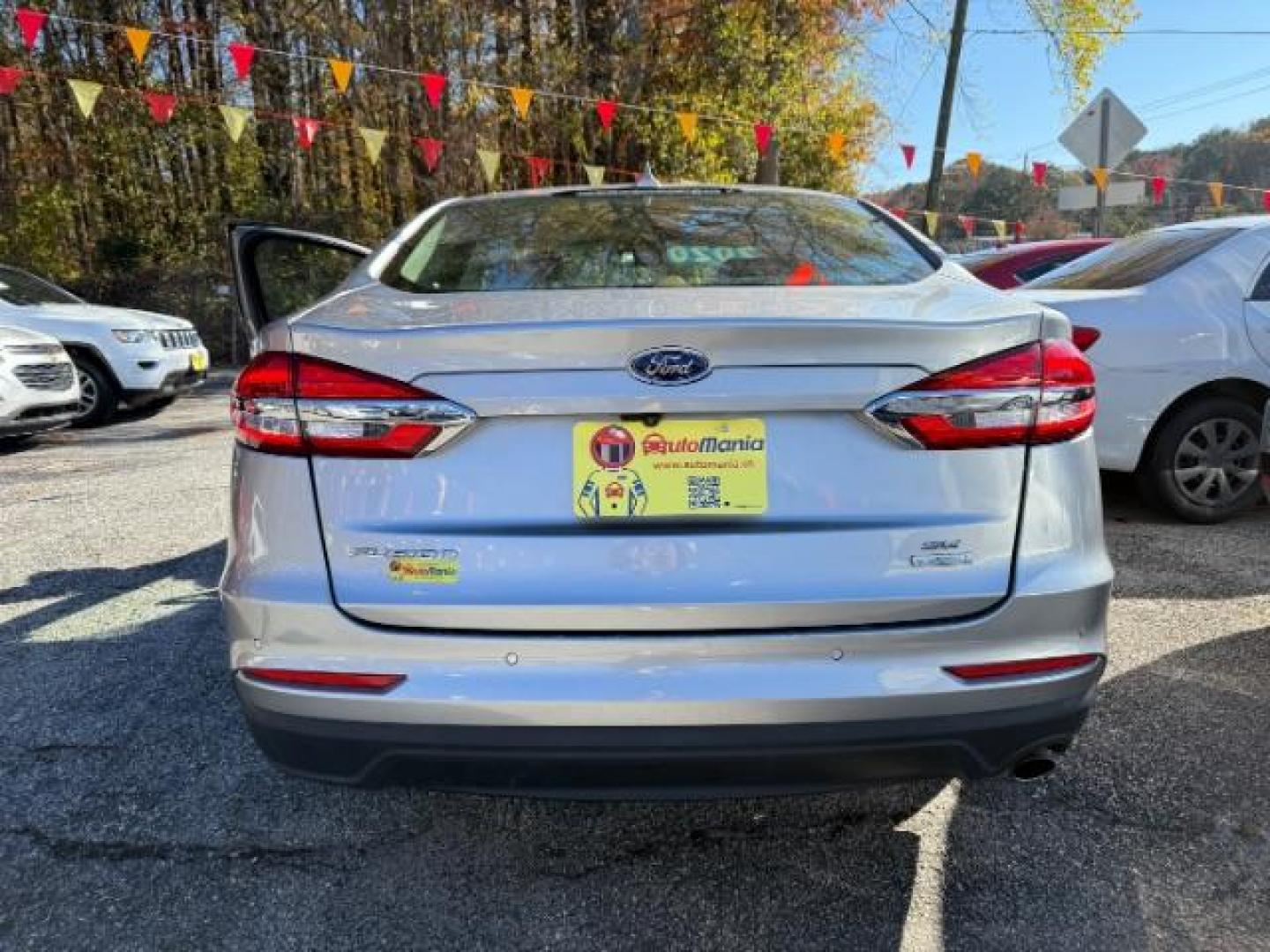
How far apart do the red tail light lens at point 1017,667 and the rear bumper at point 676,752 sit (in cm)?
5

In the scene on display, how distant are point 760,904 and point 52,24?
61.7ft

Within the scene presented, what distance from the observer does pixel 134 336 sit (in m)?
8.70

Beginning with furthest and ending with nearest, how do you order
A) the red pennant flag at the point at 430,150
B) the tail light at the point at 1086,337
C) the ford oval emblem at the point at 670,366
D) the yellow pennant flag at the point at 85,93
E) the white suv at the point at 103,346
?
the red pennant flag at the point at 430,150 → the yellow pennant flag at the point at 85,93 → the white suv at the point at 103,346 → the tail light at the point at 1086,337 → the ford oval emblem at the point at 670,366

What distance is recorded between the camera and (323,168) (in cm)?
1691

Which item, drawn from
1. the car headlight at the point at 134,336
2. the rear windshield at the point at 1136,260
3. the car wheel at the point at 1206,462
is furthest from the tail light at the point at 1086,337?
the car headlight at the point at 134,336

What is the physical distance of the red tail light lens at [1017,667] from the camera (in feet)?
5.46

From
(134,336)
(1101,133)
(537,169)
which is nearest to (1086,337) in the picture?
(1101,133)

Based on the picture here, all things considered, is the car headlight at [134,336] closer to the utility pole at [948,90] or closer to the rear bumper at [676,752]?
the rear bumper at [676,752]

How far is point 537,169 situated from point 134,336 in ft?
29.7

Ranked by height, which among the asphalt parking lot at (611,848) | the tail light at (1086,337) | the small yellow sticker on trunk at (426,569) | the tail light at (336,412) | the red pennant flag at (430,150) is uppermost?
the red pennant flag at (430,150)

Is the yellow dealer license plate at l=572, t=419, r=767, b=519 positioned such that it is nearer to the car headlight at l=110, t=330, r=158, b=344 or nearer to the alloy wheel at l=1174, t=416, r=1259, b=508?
the alloy wheel at l=1174, t=416, r=1259, b=508

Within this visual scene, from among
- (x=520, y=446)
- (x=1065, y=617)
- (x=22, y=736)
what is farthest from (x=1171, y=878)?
(x=22, y=736)

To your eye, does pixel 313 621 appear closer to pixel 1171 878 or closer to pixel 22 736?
pixel 22 736

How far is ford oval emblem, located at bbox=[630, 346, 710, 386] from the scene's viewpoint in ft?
5.33
